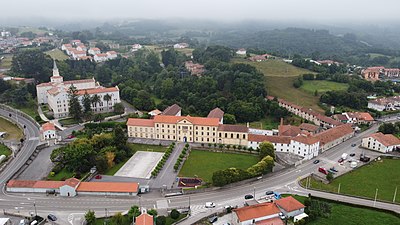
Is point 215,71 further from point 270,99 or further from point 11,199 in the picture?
point 11,199

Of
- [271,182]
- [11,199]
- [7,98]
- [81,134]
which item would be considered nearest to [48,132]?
[81,134]

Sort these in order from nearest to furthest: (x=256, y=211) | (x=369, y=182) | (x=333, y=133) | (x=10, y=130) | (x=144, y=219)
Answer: (x=144, y=219) < (x=256, y=211) < (x=369, y=182) < (x=333, y=133) < (x=10, y=130)

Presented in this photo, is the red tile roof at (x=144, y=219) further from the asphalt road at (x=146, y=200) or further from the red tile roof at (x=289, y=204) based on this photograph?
the red tile roof at (x=289, y=204)

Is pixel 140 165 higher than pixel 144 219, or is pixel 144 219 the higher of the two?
pixel 144 219

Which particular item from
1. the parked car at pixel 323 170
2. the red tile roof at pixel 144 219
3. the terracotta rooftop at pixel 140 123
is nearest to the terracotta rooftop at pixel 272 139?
the parked car at pixel 323 170

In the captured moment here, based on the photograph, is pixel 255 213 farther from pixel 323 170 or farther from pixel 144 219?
pixel 323 170


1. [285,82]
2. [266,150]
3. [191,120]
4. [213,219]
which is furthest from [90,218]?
[285,82]
